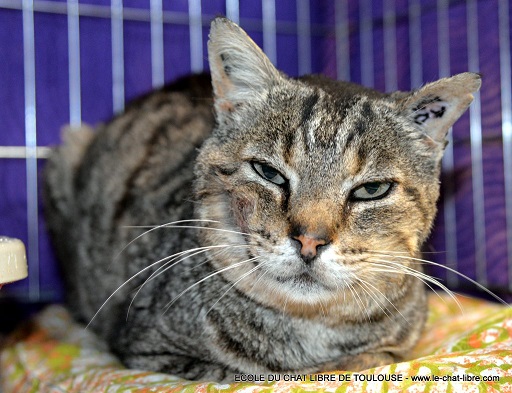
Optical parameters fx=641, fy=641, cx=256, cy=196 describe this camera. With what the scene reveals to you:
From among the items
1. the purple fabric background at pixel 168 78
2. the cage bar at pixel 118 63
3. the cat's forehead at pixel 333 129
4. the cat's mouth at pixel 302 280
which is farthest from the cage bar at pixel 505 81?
the cage bar at pixel 118 63

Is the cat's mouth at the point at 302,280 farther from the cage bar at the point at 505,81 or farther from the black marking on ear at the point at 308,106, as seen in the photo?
the cage bar at the point at 505,81

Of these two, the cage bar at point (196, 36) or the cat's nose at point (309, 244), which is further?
the cage bar at point (196, 36)

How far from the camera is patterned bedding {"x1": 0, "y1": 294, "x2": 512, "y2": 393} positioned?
151 centimetres

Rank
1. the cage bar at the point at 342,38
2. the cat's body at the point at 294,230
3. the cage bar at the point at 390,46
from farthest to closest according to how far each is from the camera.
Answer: the cage bar at the point at 342,38 → the cage bar at the point at 390,46 → the cat's body at the point at 294,230

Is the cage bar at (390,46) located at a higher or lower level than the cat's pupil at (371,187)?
higher

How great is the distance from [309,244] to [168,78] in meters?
1.94

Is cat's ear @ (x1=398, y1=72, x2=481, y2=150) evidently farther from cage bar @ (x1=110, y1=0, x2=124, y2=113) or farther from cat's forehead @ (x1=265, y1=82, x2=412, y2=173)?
cage bar @ (x1=110, y1=0, x2=124, y2=113)

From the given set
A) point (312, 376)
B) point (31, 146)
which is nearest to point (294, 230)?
point (312, 376)

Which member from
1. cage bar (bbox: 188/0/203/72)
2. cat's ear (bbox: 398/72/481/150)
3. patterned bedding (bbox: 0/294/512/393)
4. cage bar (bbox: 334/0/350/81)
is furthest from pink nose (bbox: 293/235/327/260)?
cage bar (bbox: 334/0/350/81)

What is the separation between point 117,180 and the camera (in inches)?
102

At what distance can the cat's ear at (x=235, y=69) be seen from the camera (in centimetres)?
173

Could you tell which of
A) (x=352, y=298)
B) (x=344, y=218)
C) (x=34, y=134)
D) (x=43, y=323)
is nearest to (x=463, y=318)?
(x=352, y=298)

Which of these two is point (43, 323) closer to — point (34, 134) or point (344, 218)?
point (34, 134)

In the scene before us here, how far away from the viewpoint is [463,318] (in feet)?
7.78
